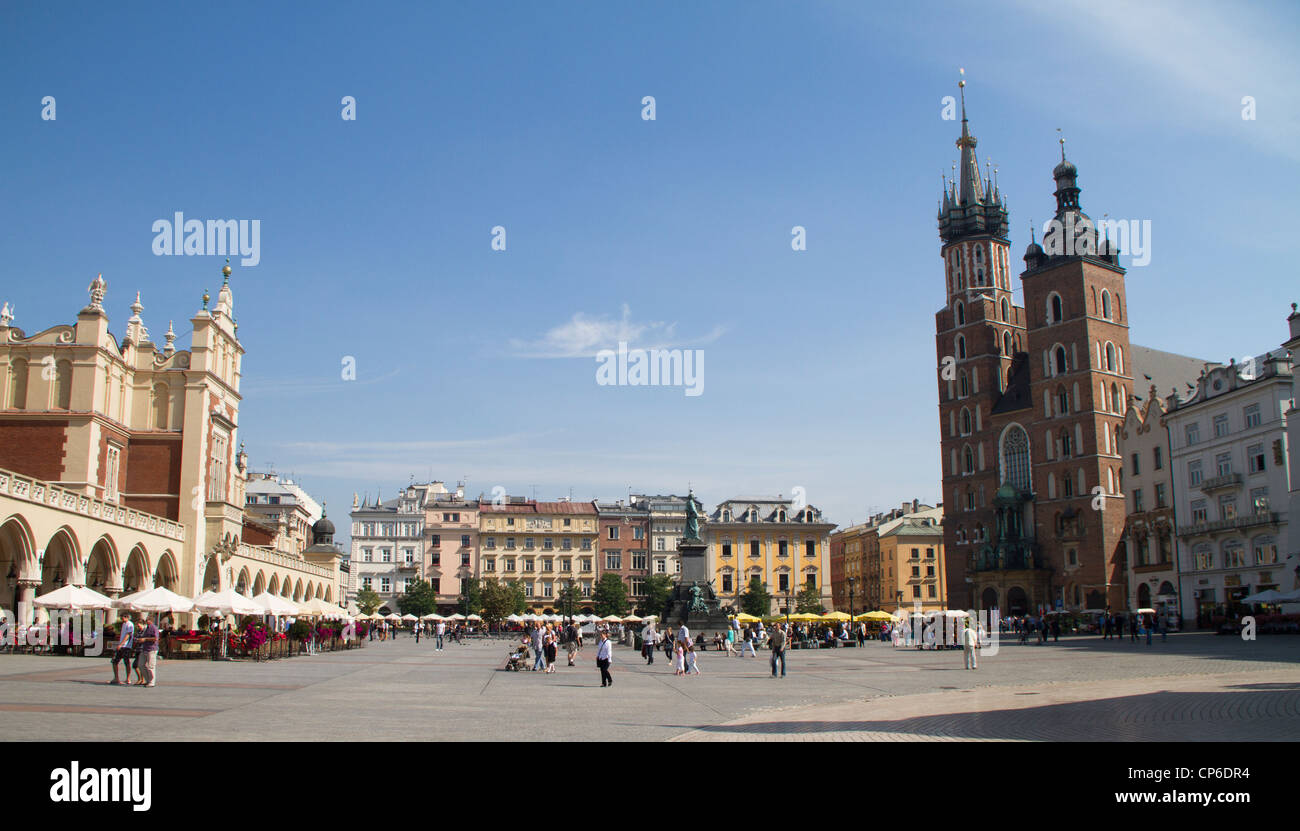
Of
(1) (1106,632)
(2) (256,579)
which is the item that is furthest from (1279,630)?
(2) (256,579)

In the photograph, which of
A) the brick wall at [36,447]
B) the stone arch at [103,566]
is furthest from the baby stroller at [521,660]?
the brick wall at [36,447]

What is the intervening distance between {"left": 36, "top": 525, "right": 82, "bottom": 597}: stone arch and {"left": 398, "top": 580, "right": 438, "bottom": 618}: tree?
190 feet

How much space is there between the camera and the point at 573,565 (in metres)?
105

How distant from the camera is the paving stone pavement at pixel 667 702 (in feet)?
45.5

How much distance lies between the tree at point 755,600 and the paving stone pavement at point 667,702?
66552 mm

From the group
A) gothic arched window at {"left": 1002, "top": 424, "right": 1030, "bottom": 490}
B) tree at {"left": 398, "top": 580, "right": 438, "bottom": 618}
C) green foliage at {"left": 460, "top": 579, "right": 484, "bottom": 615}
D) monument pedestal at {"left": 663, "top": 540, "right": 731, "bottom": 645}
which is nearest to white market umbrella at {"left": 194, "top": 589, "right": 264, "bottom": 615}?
monument pedestal at {"left": 663, "top": 540, "right": 731, "bottom": 645}

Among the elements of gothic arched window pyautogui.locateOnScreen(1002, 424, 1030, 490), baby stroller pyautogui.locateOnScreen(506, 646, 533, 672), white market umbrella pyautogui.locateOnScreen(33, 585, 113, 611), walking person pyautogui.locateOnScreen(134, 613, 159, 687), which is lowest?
baby stroller pyautogui.locateOnScreen(506, 646, 533, 672)

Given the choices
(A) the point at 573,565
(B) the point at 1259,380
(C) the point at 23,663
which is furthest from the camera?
(A) the point at 573,565

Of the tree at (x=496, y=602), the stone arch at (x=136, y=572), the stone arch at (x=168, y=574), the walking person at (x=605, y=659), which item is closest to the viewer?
the walking person at (x=605, y=659)

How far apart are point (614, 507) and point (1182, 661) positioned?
8144 centimetres

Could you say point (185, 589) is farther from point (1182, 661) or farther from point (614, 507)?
point (614, 507)

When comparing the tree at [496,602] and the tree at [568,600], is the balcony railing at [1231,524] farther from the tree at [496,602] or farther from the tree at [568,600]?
the tree at [496,602]

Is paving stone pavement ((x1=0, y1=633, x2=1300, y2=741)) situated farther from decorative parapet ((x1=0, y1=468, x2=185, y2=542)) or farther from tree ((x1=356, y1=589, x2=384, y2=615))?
tree ((x1=356, y1=589, x2=384, y2=615))

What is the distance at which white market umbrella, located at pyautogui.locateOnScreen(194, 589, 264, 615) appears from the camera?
35000mm
